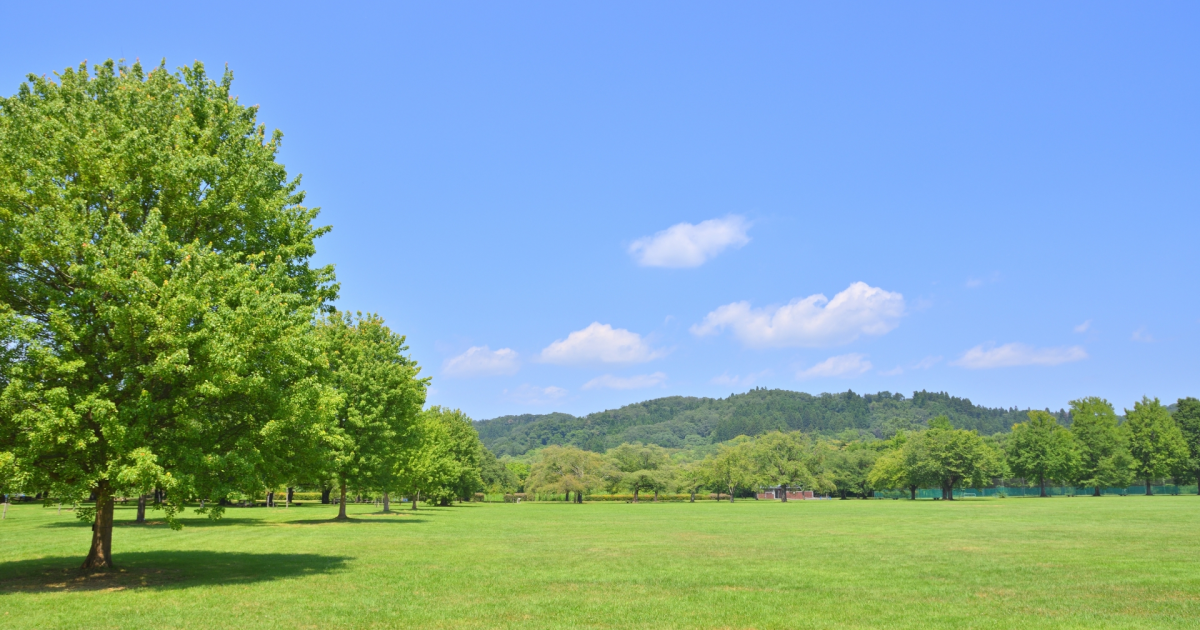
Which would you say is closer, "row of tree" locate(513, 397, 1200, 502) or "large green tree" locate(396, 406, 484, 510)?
"large green tree" locate(396, 406, 484, 510)

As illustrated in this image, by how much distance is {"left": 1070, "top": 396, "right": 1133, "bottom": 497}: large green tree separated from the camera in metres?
117

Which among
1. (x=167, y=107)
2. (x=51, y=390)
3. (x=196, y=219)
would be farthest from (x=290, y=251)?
(x=51, y=390)

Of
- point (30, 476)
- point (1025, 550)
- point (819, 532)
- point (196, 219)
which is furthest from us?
point (819, 532)

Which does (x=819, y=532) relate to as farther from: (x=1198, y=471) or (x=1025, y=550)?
(x=1198, y=471)

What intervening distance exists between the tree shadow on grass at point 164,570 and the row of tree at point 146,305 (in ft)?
4.73

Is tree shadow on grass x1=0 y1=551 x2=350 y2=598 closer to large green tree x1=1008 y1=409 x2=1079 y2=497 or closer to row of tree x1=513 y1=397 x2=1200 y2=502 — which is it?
row of tree x1=513 y1=397 x2=1200 y2=502

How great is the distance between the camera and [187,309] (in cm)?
1727

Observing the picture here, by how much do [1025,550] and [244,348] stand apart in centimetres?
2823

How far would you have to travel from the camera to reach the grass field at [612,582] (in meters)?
14.6

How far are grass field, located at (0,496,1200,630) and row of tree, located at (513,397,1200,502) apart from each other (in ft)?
283

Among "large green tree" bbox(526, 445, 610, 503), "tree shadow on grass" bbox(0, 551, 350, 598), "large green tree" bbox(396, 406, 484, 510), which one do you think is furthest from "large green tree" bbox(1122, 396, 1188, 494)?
"tree shadow on grass" bbox(0, 551, 350, 598)

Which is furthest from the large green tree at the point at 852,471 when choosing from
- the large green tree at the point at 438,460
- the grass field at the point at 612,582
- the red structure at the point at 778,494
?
the grass field at the point at 612,582

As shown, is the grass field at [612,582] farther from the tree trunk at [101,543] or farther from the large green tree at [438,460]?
the large green tree at [438,460]

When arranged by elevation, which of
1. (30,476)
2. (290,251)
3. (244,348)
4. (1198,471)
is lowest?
(1198,471)
